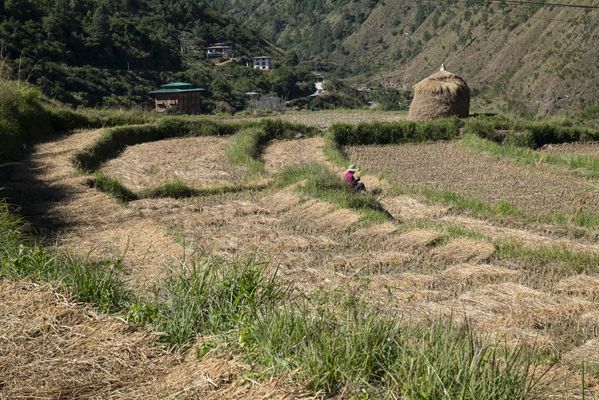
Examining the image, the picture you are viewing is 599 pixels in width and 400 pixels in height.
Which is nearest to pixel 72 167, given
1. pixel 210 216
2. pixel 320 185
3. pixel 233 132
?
pixel 210 216

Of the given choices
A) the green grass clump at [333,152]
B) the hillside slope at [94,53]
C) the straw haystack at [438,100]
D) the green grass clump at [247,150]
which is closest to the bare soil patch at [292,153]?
the green grass clump at [333,152]

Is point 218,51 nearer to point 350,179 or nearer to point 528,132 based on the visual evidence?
point 528,132

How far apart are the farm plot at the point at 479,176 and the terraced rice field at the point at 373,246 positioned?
0.06 m

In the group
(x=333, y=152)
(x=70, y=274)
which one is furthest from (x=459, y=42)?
(x=70, y=274)

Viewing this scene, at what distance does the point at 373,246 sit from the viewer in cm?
743

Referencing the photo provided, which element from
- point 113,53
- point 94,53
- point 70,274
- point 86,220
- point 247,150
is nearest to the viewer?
point 70,274

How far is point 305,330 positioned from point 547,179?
35.3 ft

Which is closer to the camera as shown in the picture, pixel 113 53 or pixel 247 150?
pixel 247 150

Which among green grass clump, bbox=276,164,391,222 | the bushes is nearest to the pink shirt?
green grass clump, bbox=276,164,391,222

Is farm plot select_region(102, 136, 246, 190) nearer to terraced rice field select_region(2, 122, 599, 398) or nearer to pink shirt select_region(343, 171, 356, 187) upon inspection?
terraced rice field select_region(2, 122, 599, 398)

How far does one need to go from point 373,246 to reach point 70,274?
415 centimetres

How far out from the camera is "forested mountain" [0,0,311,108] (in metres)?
30.7

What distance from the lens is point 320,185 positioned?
413 inches

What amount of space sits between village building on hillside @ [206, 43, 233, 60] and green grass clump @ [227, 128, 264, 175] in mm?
39149
